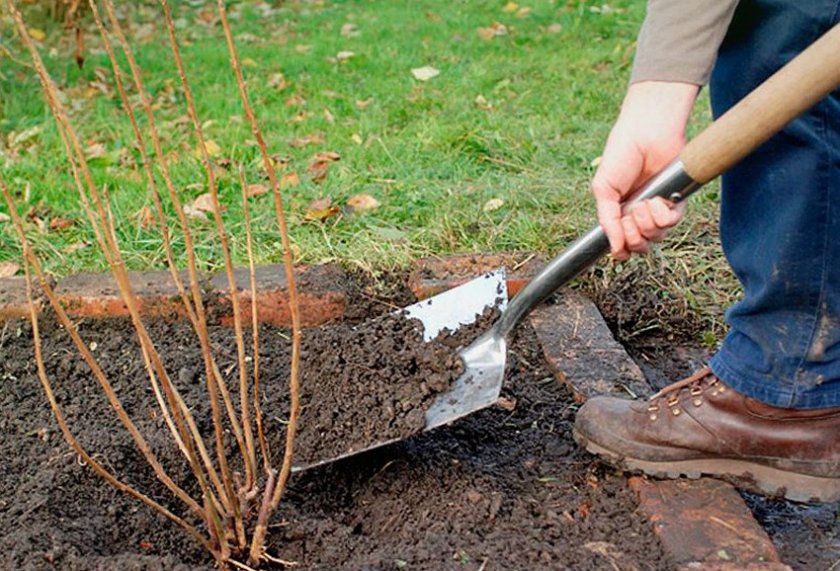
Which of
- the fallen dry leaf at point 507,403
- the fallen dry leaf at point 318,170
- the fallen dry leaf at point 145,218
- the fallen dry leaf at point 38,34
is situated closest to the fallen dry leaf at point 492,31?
the fallen dry leaf at point 318,170

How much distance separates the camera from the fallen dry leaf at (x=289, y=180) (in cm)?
351

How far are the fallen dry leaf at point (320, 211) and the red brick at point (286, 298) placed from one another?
428 millimetres

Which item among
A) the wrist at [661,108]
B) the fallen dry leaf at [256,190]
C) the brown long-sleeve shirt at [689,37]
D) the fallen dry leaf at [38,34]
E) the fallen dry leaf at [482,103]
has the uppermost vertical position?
the brown long-sleeve shirt at [689,37]

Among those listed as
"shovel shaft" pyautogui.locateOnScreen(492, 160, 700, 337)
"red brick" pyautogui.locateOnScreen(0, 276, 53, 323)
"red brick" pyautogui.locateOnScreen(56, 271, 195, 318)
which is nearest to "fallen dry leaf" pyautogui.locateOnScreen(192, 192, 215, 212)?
"red brick" pyautogui.locateOnScreen(56, 271, 195, 318)

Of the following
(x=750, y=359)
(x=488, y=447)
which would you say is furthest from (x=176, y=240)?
(x=750, y=359)

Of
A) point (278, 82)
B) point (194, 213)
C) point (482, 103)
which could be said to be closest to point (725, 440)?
point (194, 213)

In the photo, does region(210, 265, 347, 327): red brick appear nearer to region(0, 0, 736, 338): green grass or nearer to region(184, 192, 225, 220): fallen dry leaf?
region(0, 0, 736, 338): green grass

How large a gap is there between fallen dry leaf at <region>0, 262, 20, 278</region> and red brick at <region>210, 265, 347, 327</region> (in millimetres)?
592

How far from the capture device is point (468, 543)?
1.79 metres

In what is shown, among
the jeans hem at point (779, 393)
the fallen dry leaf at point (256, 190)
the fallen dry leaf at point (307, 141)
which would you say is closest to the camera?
the jeans hem at point (779, 393)

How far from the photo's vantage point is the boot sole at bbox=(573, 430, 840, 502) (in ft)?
6.45

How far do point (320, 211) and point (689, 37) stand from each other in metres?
1.69

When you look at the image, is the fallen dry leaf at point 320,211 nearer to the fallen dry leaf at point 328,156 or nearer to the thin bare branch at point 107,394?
the fallen dry leaf at point 328,156

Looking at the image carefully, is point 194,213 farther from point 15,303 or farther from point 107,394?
point 107,394
